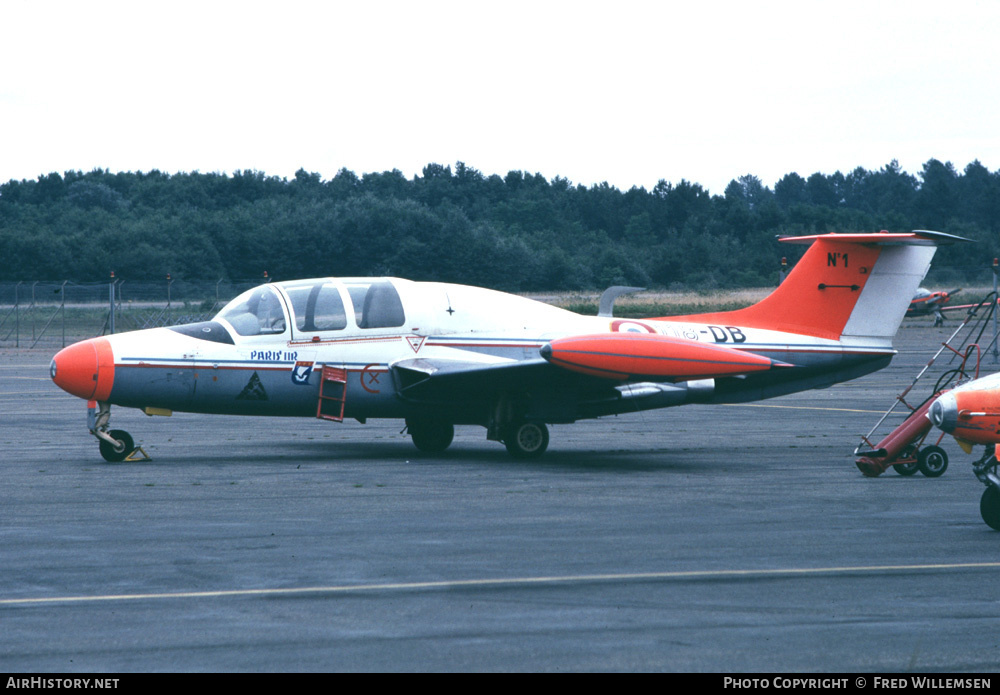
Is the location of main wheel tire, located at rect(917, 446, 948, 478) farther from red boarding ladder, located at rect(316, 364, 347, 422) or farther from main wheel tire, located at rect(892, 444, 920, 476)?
red boarding ladder, located at rect(316, 364, 347, 422)

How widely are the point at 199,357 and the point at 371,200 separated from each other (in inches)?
2873

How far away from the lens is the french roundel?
1709cm

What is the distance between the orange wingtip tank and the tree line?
2934 cm

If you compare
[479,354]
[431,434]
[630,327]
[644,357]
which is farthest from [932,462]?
[431,434]

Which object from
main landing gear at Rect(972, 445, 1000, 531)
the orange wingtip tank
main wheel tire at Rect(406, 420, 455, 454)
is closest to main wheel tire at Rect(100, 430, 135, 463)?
main wheel tire at Rect(406, 420, 455, 454)

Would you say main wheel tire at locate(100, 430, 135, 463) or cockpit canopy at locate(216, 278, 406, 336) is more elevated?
cockpit canopy at locate(216, 278, 406, 336)

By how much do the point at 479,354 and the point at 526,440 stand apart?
1.37 meters

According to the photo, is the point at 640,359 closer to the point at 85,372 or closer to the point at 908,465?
the point at 908,465

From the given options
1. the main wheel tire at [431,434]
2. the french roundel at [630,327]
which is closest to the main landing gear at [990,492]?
the french roundel at [630,327]

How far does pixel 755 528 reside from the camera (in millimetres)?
10773

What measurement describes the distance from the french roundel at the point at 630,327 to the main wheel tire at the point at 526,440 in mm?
1843

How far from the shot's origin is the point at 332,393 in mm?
16234

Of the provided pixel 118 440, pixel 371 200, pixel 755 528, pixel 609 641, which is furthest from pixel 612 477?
pixel 371 200

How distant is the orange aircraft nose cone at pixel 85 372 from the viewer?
596 inches
